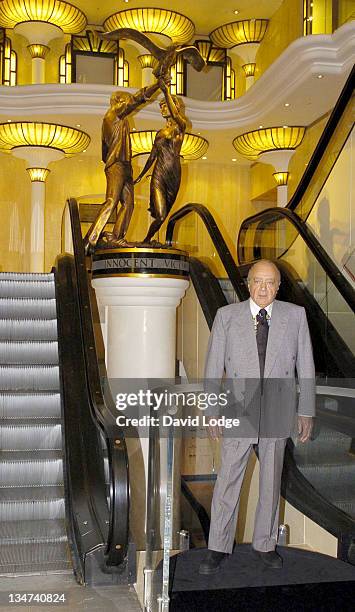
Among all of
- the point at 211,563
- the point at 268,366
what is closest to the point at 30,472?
the point at 211,563

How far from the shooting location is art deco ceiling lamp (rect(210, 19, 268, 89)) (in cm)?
1484

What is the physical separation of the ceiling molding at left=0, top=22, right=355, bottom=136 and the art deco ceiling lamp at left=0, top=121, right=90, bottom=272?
0.33 metres

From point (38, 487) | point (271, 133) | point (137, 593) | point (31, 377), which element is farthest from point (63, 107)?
point (137, 593)

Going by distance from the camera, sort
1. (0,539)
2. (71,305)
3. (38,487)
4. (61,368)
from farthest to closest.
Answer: (71,305) < (61,368) < (38,487) < (0,539)

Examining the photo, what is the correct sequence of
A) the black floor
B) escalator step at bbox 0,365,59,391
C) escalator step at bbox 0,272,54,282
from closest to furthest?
1. the black floor
2. escalator step at bbox 0,365,59,391
3. escalator step at bbox 0,272,54,282

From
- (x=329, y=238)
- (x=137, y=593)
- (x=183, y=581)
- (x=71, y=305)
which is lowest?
(x=137, y=593)

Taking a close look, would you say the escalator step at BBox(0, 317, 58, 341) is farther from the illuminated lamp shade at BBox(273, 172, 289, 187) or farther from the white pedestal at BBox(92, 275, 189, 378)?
the illuminated lamp shade at BBox(273, 172, 289, 187)

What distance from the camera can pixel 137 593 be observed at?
353 centimetres

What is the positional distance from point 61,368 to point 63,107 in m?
7.54

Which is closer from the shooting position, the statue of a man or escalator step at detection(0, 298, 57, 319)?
escalator step at detection(0, 298, 57, 319)

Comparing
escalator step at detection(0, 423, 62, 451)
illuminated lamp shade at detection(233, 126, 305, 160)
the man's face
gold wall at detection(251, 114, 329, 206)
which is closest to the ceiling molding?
illuminated lamp shade at detection(233, 126, 305, 160)

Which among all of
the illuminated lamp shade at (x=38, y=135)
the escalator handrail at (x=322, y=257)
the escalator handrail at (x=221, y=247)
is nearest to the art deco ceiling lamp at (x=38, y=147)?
the illuminated lamp shade at (x=38, y=135)

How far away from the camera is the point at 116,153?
6980 mm

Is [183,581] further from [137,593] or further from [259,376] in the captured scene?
[259,376]
